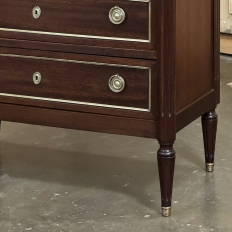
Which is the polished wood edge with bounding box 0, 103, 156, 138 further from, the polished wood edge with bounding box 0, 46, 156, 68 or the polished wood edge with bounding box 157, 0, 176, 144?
the polished wood edge with bounding box 0, 46, 156, 68

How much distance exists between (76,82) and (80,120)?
0.14 meters

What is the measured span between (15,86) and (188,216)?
0.78 meters

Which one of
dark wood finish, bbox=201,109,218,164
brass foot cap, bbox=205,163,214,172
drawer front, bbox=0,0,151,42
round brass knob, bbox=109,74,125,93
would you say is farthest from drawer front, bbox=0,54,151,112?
brass foot cap, bbox=205,163,214,172

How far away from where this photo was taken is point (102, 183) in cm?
287

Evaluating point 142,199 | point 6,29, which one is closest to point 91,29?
point 6,29

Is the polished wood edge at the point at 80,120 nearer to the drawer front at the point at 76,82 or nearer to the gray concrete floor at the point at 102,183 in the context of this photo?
the drawer front at the point at 76,82

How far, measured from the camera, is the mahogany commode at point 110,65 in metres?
2.41

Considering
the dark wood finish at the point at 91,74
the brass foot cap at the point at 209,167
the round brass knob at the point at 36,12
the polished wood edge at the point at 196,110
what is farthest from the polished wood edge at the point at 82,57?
the brass foot cap at the point at 209,167

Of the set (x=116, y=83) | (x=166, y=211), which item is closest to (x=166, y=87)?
(x=116, y=83)

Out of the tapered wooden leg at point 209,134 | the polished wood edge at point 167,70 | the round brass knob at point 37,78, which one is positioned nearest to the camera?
the polished wood edge at point 167,70

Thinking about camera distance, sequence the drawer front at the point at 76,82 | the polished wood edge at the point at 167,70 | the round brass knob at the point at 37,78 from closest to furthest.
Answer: the polished wood edge at the point at 167,70 → the drawer front at the point at 76,82 → the round brass knob at the point at 37,78

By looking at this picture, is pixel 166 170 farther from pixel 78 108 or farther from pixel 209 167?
pixel 209 167

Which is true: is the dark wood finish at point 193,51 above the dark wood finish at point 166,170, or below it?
above

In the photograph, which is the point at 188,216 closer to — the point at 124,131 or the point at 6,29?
the point at 124,131
